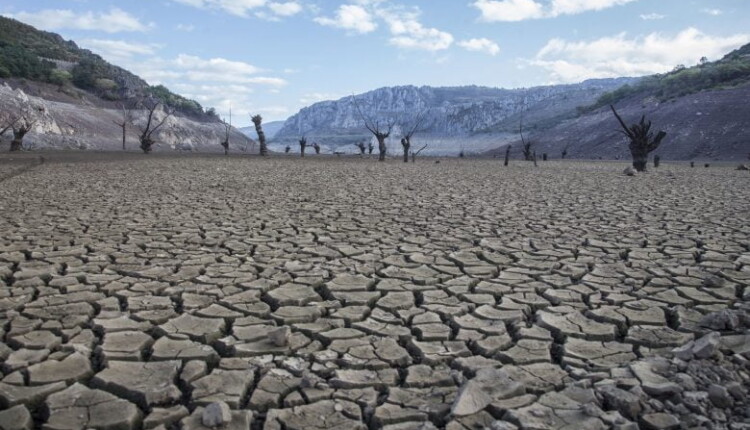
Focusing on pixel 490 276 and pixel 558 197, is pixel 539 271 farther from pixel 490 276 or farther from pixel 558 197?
pixel 558 197

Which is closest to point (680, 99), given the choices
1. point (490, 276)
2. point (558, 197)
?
point (558, 197)

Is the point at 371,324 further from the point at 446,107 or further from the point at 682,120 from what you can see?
the point at 446,107

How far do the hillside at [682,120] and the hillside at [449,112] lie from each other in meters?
23.5

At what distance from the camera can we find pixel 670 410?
217cm

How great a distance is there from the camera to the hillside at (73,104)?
38834 mm

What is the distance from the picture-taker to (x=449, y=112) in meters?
144

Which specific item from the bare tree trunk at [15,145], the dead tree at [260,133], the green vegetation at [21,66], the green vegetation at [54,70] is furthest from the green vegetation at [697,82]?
the green vegetation at [21,66]

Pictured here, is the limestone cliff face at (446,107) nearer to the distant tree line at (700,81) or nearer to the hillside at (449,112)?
the hillside at (449,112)

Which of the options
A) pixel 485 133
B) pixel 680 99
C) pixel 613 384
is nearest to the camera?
pixel 613 384

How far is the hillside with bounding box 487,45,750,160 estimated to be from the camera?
129 ft

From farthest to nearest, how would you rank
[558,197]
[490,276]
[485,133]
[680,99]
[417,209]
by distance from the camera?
[485,133]
[680,99]
[558,197]
[417,209]
[490,276]

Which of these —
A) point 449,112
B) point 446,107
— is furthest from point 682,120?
point 446,107

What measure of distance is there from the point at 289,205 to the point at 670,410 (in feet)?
22.8

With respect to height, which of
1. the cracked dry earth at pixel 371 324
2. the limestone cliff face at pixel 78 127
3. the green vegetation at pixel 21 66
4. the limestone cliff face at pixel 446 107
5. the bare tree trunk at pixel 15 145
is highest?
the limestone cliff face at pixel 446 107
